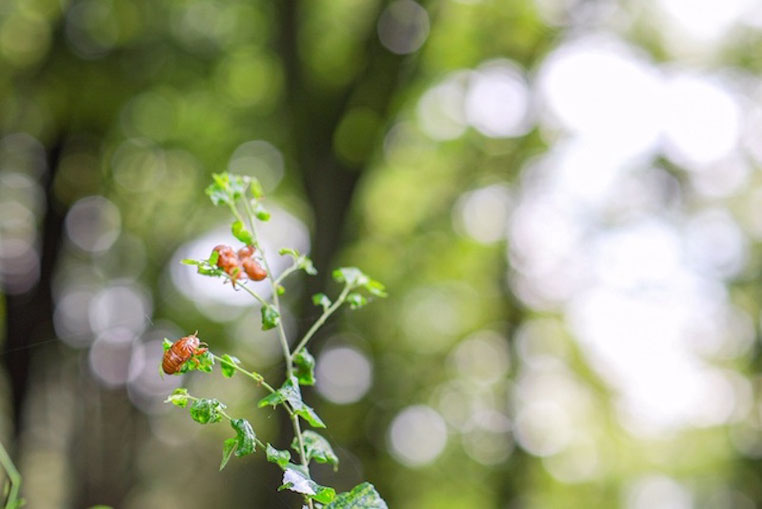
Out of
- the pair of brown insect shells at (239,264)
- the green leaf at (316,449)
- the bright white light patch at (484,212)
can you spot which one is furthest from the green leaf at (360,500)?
the bright white light patch at (484,212)

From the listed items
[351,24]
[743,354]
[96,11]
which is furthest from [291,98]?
[743,354]

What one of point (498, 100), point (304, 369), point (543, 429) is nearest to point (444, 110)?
point (498, 100)

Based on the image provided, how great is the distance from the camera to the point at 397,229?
9.73 metres

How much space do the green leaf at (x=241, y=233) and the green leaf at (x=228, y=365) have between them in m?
0.12

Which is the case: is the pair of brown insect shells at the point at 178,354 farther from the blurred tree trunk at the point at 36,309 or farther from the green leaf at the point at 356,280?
the blurred tree trunk at the point at 36,309

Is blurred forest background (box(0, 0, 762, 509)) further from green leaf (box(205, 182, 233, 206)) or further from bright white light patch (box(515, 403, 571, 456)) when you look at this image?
green leaf (box(205, 182, 233, 206))

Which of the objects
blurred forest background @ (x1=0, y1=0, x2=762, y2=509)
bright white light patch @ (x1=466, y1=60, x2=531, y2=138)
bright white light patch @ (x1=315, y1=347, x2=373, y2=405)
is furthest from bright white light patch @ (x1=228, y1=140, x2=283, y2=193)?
bright white light patch @ (x1=315, y1=347, x2=373, y2=405)

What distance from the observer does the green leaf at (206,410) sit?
2.59 feet

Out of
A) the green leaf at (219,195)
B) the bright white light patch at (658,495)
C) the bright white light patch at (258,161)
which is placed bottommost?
the bright white light patch at (658,495)

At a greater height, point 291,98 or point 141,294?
point 291,98

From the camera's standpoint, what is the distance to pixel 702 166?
10094 millimetres

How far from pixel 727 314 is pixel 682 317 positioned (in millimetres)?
Result: 616

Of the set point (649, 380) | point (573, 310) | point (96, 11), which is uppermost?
point (96, 11)

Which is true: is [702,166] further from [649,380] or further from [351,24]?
[351,24]
